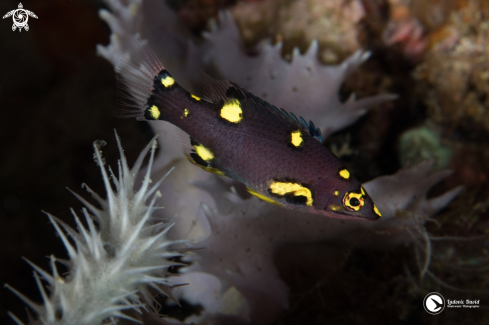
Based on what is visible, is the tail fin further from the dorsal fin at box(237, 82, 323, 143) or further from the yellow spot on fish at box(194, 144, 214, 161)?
the dorsal fin at box(237, 82, 323, 143)

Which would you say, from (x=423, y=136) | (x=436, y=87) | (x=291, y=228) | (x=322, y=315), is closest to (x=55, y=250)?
(x=291, y=228)

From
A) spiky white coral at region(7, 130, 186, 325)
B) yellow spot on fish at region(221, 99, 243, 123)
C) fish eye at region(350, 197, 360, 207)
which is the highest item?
yellow spot on fish at region(221, 99, 243, 123)

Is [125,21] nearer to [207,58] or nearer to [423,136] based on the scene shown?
[207,58]
